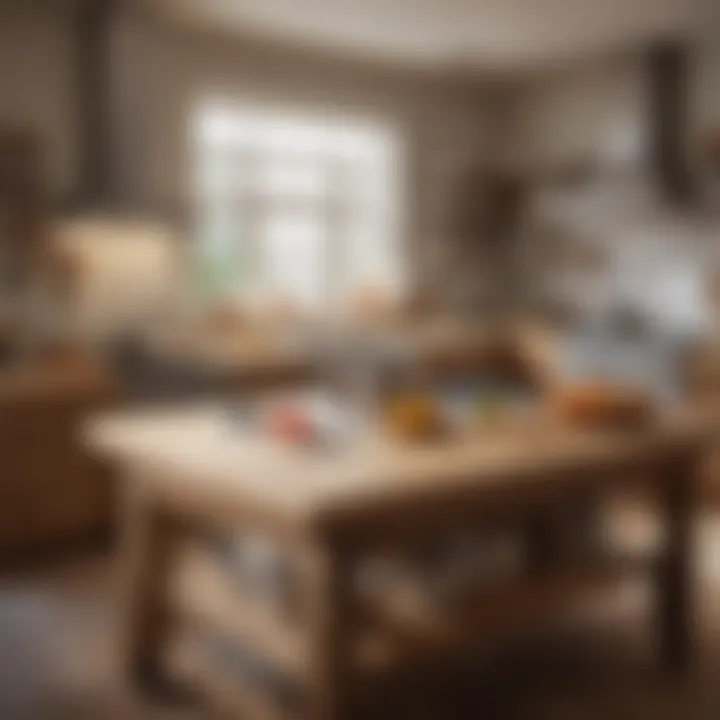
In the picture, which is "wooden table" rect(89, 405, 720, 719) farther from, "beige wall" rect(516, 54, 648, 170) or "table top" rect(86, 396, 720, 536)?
"beige wall" rect(516, 54, 648, 170)

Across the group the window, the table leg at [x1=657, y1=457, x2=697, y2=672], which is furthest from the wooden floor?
the window

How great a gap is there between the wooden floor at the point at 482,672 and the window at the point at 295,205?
48 centimetres

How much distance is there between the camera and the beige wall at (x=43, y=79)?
1.90 ft

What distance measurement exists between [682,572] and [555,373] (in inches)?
17.9

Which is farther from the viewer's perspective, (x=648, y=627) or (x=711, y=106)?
(x=648, y=627)

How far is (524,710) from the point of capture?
101 centimetres

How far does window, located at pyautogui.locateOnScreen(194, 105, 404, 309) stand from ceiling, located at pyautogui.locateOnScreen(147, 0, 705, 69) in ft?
0.16

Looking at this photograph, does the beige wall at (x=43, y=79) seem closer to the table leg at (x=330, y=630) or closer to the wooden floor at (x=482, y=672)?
the table leg at (x=330, y=630)

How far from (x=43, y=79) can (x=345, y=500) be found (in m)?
0.34

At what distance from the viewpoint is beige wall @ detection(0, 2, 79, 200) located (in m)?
0.58

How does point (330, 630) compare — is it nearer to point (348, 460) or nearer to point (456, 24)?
point (348, 460)

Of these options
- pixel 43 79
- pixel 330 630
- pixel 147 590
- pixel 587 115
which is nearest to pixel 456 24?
pixel 587 115

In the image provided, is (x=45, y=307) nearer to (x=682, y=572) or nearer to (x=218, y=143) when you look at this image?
(x=218, y=143)

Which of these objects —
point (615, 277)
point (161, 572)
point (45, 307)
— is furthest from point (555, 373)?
point (161, 572)
